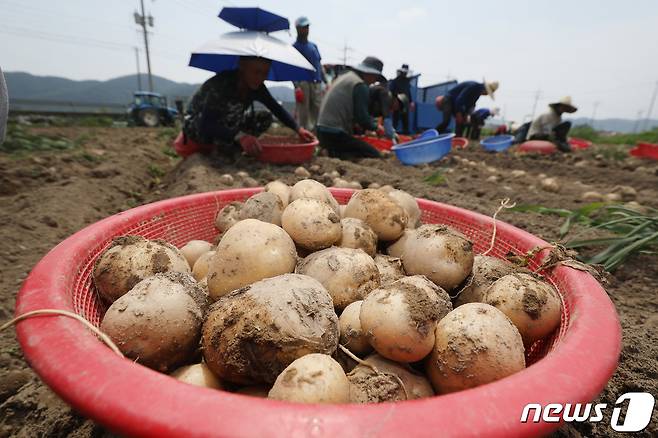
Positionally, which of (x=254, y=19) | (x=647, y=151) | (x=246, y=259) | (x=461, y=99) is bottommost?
(x=246, y=259)

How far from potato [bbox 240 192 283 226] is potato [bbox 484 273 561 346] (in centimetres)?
120

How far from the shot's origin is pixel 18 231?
3551mm

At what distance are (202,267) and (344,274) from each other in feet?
2.54

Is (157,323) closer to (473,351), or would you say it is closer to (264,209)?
(264,209)

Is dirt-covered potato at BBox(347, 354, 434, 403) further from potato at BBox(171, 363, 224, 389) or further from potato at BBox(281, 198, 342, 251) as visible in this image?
potato at BBox(281, 198, 342, 251)

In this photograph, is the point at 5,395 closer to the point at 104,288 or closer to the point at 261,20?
the point at 104,288

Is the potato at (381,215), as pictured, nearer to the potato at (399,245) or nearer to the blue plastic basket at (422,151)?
the potato at (399,245)

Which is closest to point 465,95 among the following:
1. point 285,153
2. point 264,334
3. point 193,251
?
point 285,153

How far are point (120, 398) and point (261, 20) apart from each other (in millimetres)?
6350

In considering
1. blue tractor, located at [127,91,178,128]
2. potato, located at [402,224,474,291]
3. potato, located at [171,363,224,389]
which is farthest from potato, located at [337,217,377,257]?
blue tractor, located at [127,91,178,128]

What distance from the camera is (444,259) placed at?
1731mm

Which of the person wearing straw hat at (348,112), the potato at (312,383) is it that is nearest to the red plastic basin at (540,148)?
the person wearing straw hat at (348,112)

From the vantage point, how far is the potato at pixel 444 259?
1733 millimetres

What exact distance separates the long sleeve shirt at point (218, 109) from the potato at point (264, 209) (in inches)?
149
